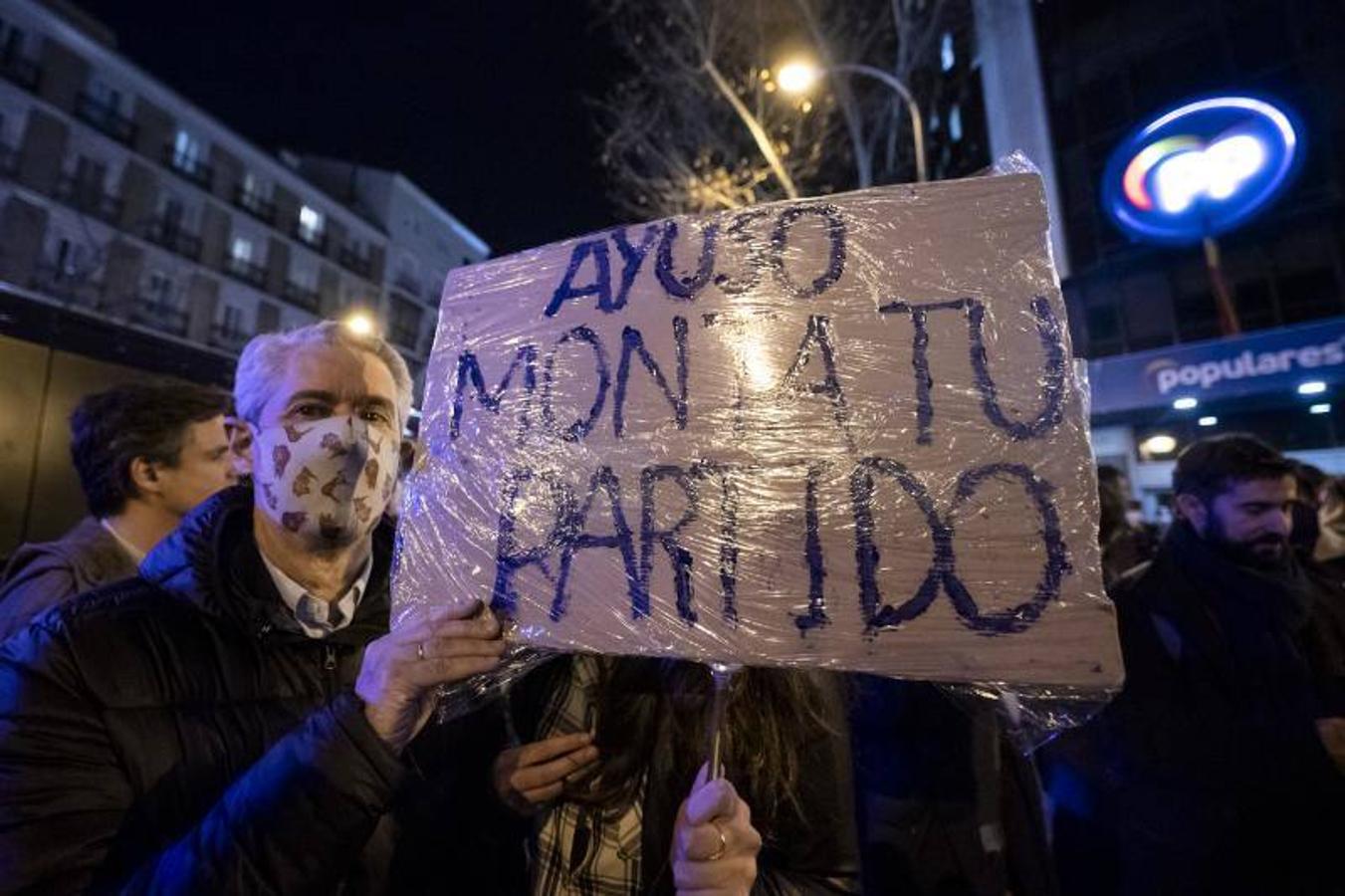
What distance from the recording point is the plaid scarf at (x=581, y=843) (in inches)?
58.3

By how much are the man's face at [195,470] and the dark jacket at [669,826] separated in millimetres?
1725

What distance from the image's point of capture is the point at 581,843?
4.93 feet

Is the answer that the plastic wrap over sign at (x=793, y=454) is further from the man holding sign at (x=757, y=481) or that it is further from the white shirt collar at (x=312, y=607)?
the white shirt collar at (x=312, y=607)

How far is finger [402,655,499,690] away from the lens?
3.94 feet

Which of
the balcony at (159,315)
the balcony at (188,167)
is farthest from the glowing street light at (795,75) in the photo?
the balcony at (188,167)

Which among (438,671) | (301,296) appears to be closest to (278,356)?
(438,671)

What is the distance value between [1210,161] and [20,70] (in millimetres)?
33975

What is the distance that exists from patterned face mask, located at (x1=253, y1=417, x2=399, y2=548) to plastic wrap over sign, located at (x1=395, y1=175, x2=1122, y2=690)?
0.19 meters

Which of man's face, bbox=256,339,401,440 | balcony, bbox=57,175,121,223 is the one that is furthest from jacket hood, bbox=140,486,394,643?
balcony, bbox=57,175,121,223

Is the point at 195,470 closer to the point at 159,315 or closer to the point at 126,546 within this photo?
the point at 126,546

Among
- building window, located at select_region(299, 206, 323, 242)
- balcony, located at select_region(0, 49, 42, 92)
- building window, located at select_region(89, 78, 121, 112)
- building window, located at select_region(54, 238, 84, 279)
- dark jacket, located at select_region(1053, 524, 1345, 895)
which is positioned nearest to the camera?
dark jacket, located at select_region(1053, 524, 1345, 895)

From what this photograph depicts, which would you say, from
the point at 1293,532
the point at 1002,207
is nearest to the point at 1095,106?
the point at 1293,532

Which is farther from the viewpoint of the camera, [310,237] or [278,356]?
[310,237]

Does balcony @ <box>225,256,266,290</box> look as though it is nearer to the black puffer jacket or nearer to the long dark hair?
the black puffer jacket
